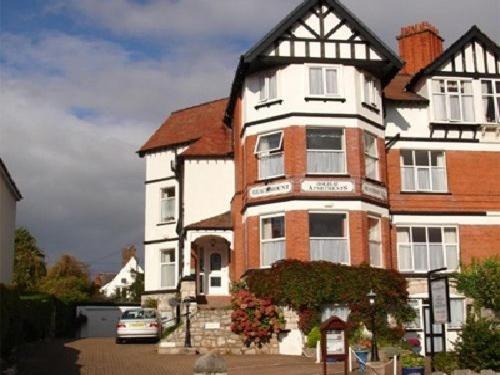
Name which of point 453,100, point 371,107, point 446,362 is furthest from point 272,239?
point 453,100

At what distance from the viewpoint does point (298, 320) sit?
2475 cm

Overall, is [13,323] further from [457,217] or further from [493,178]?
[493,178]

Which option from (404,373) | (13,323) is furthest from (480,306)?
(13,323)

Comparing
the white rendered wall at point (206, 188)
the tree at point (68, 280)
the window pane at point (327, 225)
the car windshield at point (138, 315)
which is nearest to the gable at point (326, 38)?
the window pane at point (327, 225)

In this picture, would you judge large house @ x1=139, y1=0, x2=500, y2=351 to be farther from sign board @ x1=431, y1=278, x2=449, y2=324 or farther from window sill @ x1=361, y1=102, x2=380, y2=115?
sign board @ x1=431, y1=278, x2=449, y2=324

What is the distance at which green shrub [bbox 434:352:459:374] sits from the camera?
18188mm

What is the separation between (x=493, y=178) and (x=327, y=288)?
10033mm

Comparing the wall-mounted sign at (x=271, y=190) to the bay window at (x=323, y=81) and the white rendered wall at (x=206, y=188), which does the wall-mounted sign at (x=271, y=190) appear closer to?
the bay window at (x=323, y=81)

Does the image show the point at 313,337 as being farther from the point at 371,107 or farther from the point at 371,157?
the point at 371,107

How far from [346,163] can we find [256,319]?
6654mm

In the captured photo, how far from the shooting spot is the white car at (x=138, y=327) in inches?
1156

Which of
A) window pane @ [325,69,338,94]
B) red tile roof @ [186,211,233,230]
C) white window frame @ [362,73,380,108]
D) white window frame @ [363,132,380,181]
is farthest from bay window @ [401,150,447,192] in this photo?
red tile roof @ [186,211,233,230]

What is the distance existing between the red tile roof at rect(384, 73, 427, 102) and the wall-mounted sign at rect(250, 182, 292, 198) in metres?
6.86

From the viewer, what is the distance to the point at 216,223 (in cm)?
3098
